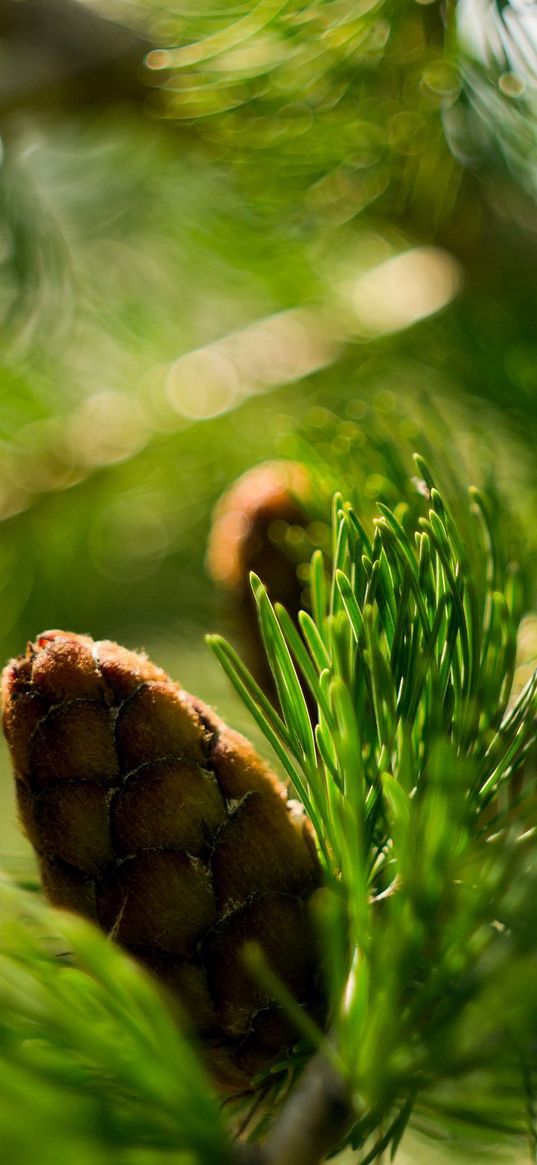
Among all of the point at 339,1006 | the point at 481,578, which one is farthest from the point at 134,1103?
the point at 481,578

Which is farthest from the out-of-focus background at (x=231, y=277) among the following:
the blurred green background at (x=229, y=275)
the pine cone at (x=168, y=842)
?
the pine cone at (x=168, y=842)

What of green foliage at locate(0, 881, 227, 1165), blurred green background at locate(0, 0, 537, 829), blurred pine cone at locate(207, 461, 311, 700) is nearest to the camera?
green foliage at locate(0, 881, 227, 1165)

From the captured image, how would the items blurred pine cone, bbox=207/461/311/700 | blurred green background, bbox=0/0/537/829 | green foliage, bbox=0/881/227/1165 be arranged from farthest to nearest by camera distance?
blurred green background, bbox=0/0/537/829
blurred pine cone, bbox=207/461/311/700
green foliage, bbox=0/881/227/1165

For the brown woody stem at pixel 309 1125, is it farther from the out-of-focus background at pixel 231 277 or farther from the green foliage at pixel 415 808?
the out-of-focus background at pixel 231 277

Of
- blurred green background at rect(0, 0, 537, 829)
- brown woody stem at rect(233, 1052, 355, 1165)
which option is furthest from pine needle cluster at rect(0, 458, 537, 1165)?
blurred green background at rect(0, 0, 537, 829)

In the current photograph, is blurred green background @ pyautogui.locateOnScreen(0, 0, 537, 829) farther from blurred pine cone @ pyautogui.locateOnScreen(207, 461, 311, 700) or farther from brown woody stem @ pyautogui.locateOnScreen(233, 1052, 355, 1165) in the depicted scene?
brown woody stem @ pyautogui.locateOnScreen(233, 1052, 355, 1165)

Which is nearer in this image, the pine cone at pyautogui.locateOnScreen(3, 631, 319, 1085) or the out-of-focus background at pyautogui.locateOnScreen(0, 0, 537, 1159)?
the pine cone at pyautogui.locateOnScreen(3, 631, 319, 1085)

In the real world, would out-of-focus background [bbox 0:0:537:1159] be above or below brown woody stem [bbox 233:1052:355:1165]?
above

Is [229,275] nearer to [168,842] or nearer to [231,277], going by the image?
[231,277]
